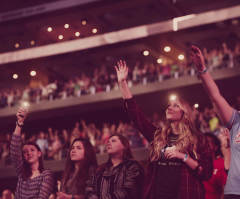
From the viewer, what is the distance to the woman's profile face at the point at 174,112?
10.7 ft

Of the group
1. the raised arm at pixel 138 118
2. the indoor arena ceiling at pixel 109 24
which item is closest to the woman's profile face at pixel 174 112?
the raised arm at pixel 138 118

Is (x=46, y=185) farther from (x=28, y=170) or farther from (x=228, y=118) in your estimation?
(x=228, y=118)

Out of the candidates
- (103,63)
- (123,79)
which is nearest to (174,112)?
(123,79)

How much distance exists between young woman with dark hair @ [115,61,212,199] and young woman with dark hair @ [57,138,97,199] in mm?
631

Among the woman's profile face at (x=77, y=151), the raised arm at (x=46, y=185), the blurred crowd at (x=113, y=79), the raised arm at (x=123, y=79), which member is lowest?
the raised arm at (x=46, y=185)

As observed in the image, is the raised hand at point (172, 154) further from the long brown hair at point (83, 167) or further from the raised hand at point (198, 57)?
the long brown hair at point (83, 167)

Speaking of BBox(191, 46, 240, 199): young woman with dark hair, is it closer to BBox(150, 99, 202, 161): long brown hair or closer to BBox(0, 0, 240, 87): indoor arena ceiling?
BBox(150, 99, 202, 161): long brown hair

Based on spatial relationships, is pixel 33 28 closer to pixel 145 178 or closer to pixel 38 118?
pixel 38 118

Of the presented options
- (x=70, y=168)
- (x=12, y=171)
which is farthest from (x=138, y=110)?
(x=12, y=171)

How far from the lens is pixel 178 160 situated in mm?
3021

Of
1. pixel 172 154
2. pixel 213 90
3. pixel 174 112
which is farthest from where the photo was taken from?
pixel 174 112

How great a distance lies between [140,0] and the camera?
45.7 feet

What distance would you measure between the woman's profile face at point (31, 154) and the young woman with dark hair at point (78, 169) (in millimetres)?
342

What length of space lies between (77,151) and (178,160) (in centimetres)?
100
